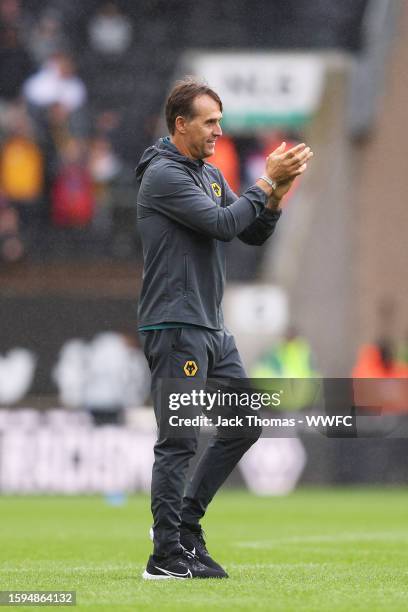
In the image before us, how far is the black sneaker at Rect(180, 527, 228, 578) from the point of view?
22.2 feet

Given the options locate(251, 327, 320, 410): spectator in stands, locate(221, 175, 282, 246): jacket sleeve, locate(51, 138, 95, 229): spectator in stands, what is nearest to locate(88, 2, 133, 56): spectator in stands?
locate(51, 138, 95, 229): spectator in stands

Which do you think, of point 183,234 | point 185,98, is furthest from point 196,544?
point 185,98

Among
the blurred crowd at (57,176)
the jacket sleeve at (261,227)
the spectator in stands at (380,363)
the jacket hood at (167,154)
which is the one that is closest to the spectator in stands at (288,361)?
the spectator in stands at (380,363)

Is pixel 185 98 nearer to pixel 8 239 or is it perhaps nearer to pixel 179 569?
pixel 179 569

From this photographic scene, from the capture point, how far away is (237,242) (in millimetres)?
20438

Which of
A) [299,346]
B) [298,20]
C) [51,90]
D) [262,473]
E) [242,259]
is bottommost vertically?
[262,473]

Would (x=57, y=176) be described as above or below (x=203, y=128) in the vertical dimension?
above

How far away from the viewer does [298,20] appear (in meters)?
23.9

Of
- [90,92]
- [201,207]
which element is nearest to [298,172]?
[201,207]

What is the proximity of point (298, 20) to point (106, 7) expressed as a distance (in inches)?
120

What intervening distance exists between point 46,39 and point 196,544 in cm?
1621

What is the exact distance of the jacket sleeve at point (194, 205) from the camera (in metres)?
6.48

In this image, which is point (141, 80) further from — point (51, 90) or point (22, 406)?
point (22, 406)

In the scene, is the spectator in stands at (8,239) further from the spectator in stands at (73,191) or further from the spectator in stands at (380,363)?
the spectator in stands at (380,363)
